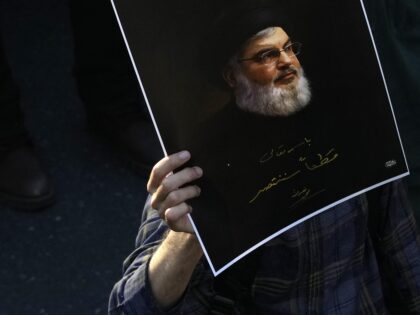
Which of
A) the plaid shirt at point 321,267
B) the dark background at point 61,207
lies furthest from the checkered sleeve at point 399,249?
the dark background at point 61,207

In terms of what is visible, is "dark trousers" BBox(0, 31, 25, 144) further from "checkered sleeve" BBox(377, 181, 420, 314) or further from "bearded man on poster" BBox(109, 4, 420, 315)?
"checkered sleeve" BBox(377, 181, 420, 314)

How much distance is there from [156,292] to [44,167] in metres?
1.65

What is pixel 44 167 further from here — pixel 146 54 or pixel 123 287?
pixel 146 54

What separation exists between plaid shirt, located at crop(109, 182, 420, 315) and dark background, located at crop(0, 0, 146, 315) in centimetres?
114

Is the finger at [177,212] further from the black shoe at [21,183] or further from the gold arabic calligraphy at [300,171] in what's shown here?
the black shoe at [21,183]

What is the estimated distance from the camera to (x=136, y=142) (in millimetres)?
3053

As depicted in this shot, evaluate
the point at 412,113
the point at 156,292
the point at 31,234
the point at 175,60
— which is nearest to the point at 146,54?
the point at 175,60

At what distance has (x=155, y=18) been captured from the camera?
46.2 inches

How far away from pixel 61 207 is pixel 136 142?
0.30 meters

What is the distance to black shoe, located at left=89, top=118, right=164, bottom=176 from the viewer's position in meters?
3.04

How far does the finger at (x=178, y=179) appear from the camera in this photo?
1.23m
